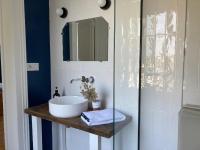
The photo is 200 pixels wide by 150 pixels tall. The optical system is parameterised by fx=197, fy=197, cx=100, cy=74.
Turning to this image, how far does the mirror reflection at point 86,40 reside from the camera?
5.96 ft

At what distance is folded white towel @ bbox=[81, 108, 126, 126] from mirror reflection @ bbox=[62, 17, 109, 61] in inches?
20.1

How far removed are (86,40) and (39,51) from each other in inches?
22.0

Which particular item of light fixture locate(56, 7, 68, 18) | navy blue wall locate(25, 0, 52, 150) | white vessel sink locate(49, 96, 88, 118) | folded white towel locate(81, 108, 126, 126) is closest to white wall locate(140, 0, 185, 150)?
folded white towel locate(81, 108, 126, 126)

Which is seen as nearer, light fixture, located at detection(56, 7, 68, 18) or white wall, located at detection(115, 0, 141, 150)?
white wall, located at detection(115, 0, 141, 150)

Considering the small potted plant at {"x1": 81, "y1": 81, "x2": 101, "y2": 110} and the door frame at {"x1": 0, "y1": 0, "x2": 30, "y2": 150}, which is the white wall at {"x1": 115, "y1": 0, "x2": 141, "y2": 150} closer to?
the small potted plant at {"x1": 81, "y1": 81, "x2": 101, "y2": 110}

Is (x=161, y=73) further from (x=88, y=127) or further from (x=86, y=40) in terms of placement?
(x=86, y=40)

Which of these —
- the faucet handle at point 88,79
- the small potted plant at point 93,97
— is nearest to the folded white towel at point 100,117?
the small potted plant at point 93,97

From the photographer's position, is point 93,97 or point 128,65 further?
point 93,97

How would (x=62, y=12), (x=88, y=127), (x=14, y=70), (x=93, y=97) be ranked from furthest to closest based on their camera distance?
(x=62, y=12)
(x=14, y=70)
(x=93, y=97)
(x=88, y=127)

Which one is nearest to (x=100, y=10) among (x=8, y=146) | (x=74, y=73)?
(x=74, y=73)

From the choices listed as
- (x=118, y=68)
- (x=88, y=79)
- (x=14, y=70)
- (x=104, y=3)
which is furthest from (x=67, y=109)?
(x=104, y=3)

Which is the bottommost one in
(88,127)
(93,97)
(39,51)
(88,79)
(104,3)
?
(88,127)

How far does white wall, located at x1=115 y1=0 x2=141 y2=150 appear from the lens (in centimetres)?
160

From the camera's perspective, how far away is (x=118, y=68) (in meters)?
1.71
